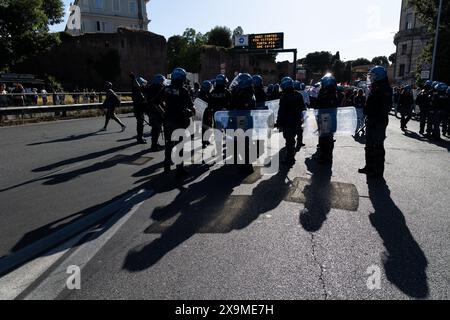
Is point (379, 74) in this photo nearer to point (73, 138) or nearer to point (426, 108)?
point (426, 108)

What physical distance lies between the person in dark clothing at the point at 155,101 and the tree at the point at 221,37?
60.8m

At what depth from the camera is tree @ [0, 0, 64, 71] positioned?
27031 mm

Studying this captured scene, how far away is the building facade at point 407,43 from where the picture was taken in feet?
189

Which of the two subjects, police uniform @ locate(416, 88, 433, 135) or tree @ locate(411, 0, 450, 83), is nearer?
police uniform @ locate(416, 88, 433, 135)

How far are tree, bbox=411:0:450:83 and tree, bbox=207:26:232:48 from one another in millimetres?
41272

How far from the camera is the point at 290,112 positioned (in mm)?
8328

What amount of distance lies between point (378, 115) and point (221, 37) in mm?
64244

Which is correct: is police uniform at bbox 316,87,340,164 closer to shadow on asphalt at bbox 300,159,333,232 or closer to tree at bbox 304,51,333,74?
shadow on asphalt at bbox 300,159,333,232

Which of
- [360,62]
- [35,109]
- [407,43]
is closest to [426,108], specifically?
[35,109]

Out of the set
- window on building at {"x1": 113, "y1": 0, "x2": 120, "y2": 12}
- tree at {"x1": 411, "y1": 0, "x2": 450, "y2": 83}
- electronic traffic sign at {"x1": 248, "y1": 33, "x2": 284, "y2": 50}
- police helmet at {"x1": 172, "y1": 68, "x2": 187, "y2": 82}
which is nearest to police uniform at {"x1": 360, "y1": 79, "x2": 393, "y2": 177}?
police helmet at {"x1": 172, "y1": 68, "x2": 187, "y2": 82}

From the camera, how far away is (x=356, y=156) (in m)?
9.36

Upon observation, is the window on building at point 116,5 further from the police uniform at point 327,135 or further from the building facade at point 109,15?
the police uniform at point 327,135

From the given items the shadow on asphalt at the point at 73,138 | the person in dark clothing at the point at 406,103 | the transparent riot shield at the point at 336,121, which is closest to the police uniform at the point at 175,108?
the transparent riot shield at the point at 336,121
